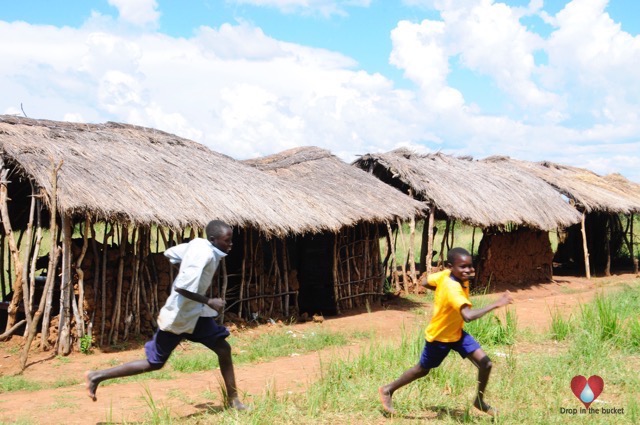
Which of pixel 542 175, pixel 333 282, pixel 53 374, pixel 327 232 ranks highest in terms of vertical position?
pixel 542 175

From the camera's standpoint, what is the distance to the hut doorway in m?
12.1

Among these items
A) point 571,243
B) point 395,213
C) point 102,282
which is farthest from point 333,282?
point 571,243

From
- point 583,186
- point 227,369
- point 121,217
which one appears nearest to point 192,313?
point 227,369

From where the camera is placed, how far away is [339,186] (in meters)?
12.5

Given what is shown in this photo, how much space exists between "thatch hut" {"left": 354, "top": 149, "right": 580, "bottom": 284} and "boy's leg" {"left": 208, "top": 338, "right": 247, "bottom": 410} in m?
9.36

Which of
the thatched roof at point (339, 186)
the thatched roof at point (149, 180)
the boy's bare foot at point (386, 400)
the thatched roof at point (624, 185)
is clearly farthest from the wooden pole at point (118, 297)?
the thatched roof at point (624, 185)

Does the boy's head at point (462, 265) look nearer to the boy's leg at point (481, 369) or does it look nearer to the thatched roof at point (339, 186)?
the boy's leg at point (481, 369)

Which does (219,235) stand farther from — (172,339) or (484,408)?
(484,408)

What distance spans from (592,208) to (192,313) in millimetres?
14860

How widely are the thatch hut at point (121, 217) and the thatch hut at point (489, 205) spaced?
3.74 m

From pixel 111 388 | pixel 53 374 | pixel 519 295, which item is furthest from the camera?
pixel 519 295

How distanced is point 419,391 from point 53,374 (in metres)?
4.17

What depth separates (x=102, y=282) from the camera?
8836 millimetres

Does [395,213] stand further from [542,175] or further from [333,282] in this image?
[542,175]
